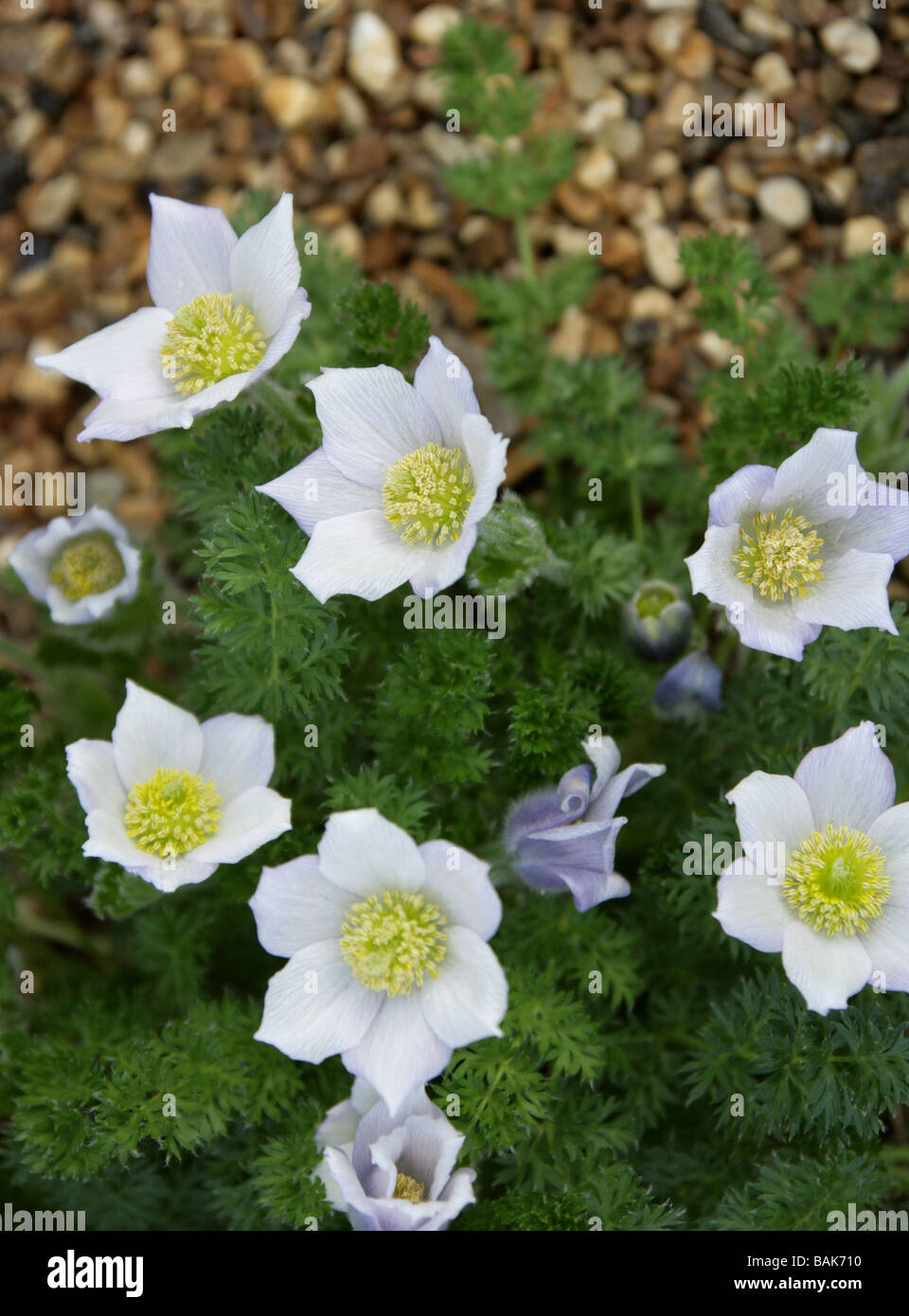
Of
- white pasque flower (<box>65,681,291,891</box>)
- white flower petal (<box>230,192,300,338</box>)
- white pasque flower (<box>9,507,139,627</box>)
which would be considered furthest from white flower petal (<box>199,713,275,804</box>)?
white flower petal (<box>230,192,300,338</box>)

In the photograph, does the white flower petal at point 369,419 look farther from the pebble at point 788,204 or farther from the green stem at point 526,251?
the pebble at point 788,204

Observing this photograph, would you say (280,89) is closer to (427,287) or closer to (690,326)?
(427,287)

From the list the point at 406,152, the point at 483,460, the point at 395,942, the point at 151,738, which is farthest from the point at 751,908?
the point at 406,152

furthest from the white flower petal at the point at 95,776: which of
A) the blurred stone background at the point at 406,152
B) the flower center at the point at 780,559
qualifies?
the blurred stone background at the point at 406,152

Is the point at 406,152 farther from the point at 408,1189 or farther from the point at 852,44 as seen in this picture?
the point at 408,1189

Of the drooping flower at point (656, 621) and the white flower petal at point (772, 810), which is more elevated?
the drooping flower at point (656, 621)

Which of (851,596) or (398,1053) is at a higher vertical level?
(851,596)
